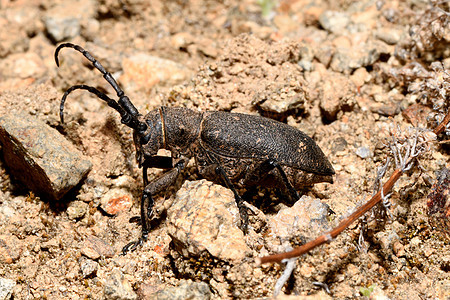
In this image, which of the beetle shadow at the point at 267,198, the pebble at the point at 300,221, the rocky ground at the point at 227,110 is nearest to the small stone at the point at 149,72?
the rocky ground at the point at 227,110

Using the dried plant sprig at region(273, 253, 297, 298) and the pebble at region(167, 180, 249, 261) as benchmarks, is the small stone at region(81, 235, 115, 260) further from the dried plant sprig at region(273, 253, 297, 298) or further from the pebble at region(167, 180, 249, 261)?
the dried plant sprig at region(273, 253, 297, 298)

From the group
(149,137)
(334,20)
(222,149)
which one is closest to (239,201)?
(222,149)

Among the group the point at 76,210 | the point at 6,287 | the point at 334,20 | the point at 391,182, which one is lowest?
the point at 6,287

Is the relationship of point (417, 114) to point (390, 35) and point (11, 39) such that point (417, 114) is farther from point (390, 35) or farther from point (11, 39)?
point (11, 39)

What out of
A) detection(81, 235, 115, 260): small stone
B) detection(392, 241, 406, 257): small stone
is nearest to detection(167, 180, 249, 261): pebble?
detection(81, 235, 115, 260): small stone

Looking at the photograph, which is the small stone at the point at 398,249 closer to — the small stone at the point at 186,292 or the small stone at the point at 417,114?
the small stone at the point at 417,114

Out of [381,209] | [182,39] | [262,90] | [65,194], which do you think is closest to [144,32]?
[182,39]

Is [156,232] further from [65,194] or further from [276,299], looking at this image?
[276,299]
